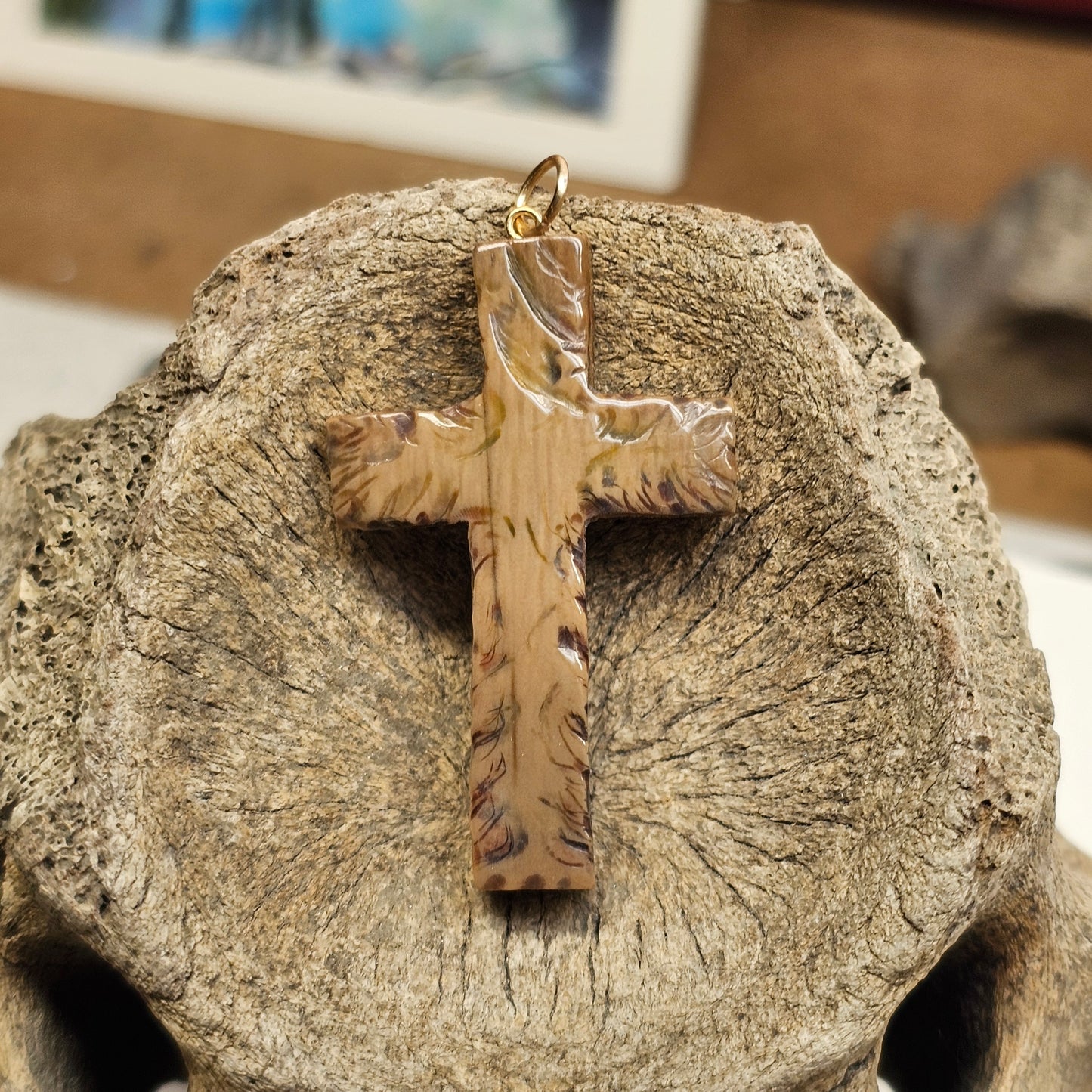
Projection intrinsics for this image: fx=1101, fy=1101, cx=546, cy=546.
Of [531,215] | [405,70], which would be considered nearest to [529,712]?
[531,215]

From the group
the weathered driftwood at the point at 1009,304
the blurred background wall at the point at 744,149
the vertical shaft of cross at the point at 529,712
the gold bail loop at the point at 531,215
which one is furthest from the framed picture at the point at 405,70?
the vertical shaft of cross at the point at 529,712

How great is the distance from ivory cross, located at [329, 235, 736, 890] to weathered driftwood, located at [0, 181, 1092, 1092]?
5cm

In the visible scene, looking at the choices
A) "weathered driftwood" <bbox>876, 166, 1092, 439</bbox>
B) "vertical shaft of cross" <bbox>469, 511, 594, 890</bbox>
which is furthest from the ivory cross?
"weathered driftwood" <bbox>876, 166, 1092, 439</bbox>

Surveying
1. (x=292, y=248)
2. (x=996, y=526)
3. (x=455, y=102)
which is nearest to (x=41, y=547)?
(x=292, y=248)

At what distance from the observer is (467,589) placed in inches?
38.4

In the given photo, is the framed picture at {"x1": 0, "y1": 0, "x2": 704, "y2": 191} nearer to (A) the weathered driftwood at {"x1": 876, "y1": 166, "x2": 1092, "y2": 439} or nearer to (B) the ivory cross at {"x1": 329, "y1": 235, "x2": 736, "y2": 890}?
(A) the weathered driftwood at {"x1": 876, "y1": 166, "x2": 1092, "y2": 439}

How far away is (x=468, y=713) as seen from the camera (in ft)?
3.15

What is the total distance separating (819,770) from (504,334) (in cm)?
43

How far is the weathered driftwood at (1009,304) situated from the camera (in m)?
2.14

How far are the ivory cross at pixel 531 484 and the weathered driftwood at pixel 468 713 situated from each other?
0.05 metres

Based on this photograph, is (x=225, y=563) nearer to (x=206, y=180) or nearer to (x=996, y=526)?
(x=996, y=526)

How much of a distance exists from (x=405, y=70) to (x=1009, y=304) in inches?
48.9

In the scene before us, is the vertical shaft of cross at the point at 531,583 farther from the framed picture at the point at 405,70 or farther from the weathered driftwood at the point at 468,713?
the framed picture at the point at 405,70

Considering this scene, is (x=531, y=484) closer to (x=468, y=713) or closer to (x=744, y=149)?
(x=468, y=713)
